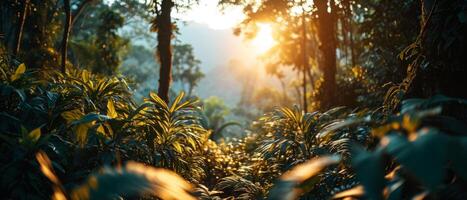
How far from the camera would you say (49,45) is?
1341 centimetres

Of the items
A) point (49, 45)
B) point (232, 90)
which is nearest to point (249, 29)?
point (49, 45)

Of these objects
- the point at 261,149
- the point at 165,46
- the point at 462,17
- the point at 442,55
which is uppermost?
the point at 165,46

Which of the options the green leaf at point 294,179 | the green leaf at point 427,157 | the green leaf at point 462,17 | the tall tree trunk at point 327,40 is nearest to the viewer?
the green leaf at point 427,157

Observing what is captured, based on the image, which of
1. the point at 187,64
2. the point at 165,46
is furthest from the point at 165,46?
the point at 187,64

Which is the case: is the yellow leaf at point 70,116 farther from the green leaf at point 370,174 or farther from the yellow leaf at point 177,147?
the green leaf at point 370,174

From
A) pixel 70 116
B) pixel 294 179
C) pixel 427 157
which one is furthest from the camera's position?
pixel 70 116

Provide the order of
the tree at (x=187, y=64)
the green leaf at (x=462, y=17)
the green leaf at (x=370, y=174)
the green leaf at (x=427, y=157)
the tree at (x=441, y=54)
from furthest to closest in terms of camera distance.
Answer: the tree at (x=187, y=64)
the tree at (x=441, y=54)
the green leaf at (x=462, y=17)
the green leaf at (x=370, y=174)
the green leaf at (x=427, y=157)

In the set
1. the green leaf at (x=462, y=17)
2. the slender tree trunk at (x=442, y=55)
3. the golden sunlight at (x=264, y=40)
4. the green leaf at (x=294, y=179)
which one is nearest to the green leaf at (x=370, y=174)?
the green leaf at (x=294, y=179)

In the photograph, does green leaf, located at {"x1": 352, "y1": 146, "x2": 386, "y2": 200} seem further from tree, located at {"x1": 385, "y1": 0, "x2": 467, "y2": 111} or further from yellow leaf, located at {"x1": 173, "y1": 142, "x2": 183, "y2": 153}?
yellow leaf, located at {"x1": 173, "y1": 142, "x2": 183, "y2": 153}

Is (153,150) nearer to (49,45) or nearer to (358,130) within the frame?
(358,130)

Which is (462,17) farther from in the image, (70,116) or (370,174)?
(70,116)

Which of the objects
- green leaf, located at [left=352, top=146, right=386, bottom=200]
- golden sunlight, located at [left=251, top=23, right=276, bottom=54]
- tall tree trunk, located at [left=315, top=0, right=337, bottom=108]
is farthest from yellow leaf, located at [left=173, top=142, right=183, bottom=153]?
golden sunlight, located at [left=251, top=23, right=276, bottom=54]

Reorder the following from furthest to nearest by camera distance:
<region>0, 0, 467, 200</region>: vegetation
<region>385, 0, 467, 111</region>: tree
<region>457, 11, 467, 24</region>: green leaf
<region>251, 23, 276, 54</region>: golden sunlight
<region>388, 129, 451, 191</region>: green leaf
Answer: <region>251, 23, 276, 54</region>: golden sunlight → <region>385, 0, 467, 111</region>: tree → <region>457, 11, 467, 24</region>: green leaf → <region>0, 0, 467, 200</region>: vegetation → <region>388, 129, 451, 191</region>: green leaf

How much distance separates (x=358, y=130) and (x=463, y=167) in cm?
345
